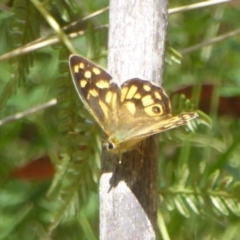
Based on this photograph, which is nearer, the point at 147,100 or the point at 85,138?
the point at 147,100

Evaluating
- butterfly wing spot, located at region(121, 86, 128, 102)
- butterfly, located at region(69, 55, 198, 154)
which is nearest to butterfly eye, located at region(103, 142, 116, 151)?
butterfly, located at region(69, 55, 198, 154)

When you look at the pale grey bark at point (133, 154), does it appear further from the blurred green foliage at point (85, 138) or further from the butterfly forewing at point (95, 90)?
the blurred green foliage at point (85, 138)

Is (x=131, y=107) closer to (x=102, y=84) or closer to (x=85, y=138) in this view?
(x=102, y=84)

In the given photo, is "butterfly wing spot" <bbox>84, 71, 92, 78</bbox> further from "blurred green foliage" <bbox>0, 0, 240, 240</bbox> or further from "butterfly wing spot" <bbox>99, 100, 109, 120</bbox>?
"blurred green foliage" <bbox>0, 0, 240, 240</bbox>

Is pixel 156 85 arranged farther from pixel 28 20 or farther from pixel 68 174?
pixel 28 20

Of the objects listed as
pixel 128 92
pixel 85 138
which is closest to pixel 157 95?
pixel 128 92
